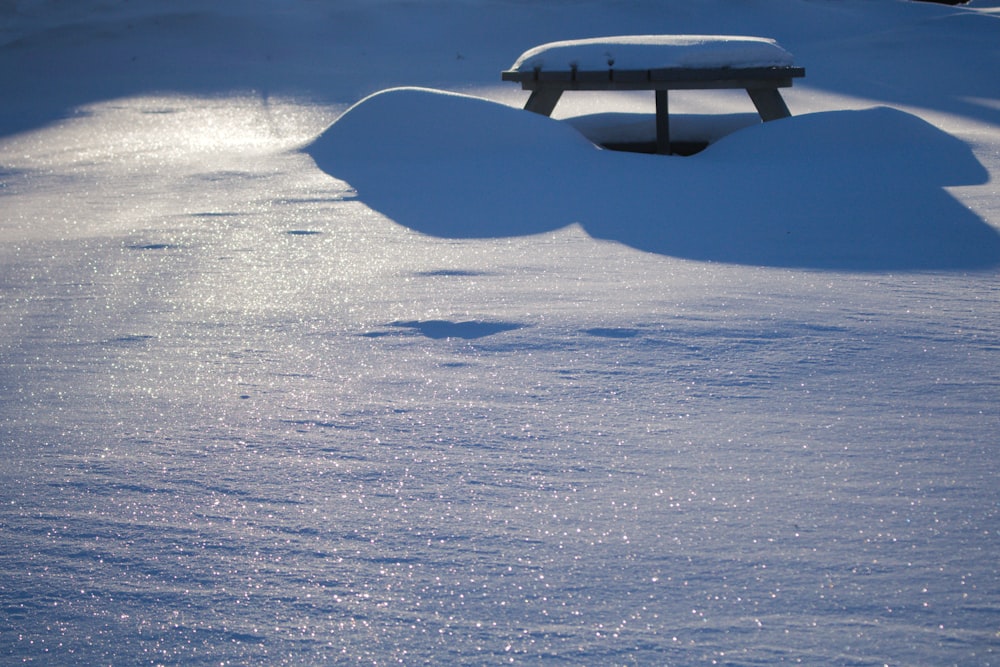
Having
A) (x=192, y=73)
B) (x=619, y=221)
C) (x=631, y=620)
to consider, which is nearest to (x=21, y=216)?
(x=619, y=221)

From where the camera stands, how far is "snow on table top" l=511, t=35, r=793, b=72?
5.65 meters

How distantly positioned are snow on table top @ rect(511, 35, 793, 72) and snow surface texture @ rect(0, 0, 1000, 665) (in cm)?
50

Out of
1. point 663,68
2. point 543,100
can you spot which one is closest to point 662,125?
point 663,68

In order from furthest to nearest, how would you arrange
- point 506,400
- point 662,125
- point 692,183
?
point 662,125
point 692,183
point 506,400

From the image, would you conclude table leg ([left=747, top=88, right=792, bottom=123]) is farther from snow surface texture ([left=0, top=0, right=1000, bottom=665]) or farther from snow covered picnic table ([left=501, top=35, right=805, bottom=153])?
snow surface texture ([left=0, top=0, right=1000, bottom=665])

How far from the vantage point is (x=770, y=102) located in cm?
587

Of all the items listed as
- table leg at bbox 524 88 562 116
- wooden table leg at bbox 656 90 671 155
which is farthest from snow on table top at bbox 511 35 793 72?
wooden table leg at bbox 656 90 671 155

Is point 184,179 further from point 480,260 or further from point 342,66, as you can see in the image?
point 342,66

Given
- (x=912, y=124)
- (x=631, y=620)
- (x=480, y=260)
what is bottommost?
(x=631, y=620)

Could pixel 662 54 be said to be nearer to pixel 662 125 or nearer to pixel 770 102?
pixel 662 125

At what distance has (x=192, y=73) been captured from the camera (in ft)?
38.5

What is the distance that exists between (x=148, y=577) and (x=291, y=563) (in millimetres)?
262

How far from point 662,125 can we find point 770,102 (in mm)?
712

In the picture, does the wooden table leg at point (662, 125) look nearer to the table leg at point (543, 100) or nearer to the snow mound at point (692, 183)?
the snow mound at point (692, 183)
